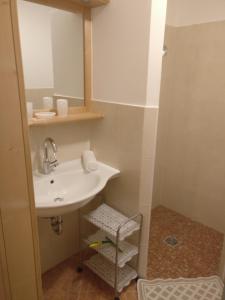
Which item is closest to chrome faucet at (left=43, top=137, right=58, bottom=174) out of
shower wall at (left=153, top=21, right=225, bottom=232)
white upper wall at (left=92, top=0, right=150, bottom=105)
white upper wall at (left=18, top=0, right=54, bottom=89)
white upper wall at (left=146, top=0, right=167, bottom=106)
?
white upper wall at (left=18, top=0, right=54, bottom=89)

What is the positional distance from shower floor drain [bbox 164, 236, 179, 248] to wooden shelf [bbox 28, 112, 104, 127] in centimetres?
137

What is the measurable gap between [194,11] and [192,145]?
125cm

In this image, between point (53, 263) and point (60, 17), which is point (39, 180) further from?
point (60, 17)

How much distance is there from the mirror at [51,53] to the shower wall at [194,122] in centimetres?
98

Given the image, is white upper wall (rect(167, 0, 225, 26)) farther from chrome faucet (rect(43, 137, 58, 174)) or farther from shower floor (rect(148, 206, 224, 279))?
shower floor (rect(148, 206, 224, 279))

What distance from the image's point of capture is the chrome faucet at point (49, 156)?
151 centimetres

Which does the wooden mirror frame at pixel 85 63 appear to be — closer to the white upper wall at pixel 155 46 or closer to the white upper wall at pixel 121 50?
the white upper wall at pixel 121 50

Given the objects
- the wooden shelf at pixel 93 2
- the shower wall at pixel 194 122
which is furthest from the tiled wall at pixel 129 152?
the shower wall at pixel 194 122

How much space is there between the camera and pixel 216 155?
2203 mm

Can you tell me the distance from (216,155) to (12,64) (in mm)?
1986

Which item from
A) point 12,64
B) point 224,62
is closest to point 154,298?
point 12,64

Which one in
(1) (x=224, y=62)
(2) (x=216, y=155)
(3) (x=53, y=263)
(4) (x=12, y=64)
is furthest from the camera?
(2) (x=216, y=155)

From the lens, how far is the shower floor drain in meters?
2.16

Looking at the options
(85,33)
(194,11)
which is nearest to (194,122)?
(194,11)
